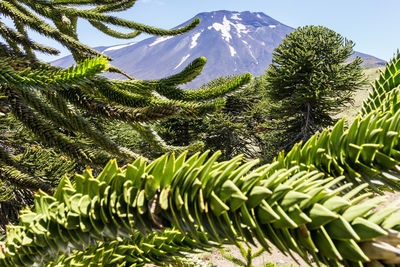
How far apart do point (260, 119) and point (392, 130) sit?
45.4 ft

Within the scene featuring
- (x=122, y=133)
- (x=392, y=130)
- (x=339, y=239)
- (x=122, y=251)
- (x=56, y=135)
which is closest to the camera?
(x=339, y=239)

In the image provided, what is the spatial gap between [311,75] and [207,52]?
158 meters

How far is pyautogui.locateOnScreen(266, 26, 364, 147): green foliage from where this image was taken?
28.9 ft

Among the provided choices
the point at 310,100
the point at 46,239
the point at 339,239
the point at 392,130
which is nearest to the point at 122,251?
the point at 46,239

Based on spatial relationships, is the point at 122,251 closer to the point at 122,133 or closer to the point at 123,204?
the point at 123,204

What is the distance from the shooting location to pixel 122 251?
0.97m

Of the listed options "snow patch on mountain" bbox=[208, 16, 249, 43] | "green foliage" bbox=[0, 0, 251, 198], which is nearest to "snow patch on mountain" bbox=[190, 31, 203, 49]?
"snow patch on mountain" bbox=[208, 16, 249, 43]

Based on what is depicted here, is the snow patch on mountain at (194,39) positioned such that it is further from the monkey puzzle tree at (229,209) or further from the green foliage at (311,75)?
the monkey puzzle tree at (229,209)

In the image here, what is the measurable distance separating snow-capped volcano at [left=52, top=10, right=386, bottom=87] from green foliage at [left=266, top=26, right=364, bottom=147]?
140765 millimetres

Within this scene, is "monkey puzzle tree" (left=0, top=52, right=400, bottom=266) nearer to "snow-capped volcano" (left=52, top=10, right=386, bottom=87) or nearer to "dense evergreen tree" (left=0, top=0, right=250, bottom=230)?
"dense evergreen tree" (left=0, top=0, right=250, bottom=230)

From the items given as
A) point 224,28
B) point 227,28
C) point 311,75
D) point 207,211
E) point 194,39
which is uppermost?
point 227,28

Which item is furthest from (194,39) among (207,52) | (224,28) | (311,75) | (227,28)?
(311,75)

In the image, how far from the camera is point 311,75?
8.84 m

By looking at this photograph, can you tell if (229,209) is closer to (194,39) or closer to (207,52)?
(207,52)
